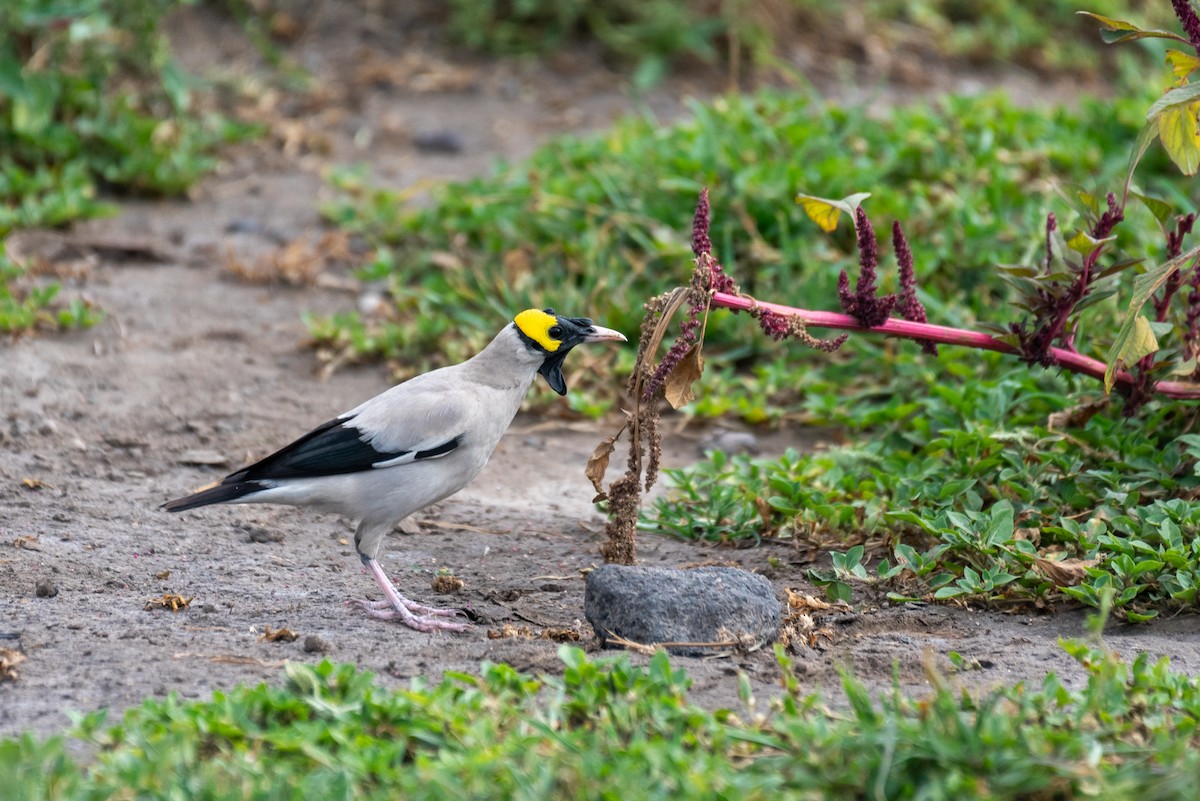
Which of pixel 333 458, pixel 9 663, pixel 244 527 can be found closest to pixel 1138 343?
pixel 333 458

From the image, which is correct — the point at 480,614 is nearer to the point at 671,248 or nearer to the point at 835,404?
the point at 835,404

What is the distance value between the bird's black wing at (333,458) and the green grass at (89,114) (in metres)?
3.75

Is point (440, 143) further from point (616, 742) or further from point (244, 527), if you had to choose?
point (616, 742)

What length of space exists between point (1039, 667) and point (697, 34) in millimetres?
7184

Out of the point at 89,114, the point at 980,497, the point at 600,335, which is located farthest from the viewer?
the point at 89,114

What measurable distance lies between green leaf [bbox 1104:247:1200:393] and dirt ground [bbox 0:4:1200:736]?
2.83 ft

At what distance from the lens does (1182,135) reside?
4281mm

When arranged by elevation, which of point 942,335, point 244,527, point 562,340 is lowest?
point 244,527

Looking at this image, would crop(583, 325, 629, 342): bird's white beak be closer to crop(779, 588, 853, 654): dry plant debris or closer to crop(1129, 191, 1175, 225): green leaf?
crop(779, 588, 853, 654): dry plant debris

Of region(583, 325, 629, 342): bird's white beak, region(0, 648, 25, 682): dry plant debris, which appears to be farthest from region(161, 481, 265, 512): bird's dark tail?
region(583, 325, 629, 342): bird's white beak

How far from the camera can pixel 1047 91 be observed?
396 inches

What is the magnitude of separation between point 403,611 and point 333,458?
644mm

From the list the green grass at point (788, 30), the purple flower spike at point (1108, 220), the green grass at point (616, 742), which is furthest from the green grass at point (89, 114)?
the purple flower spike at point (1108, 220)

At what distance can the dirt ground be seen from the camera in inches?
147
